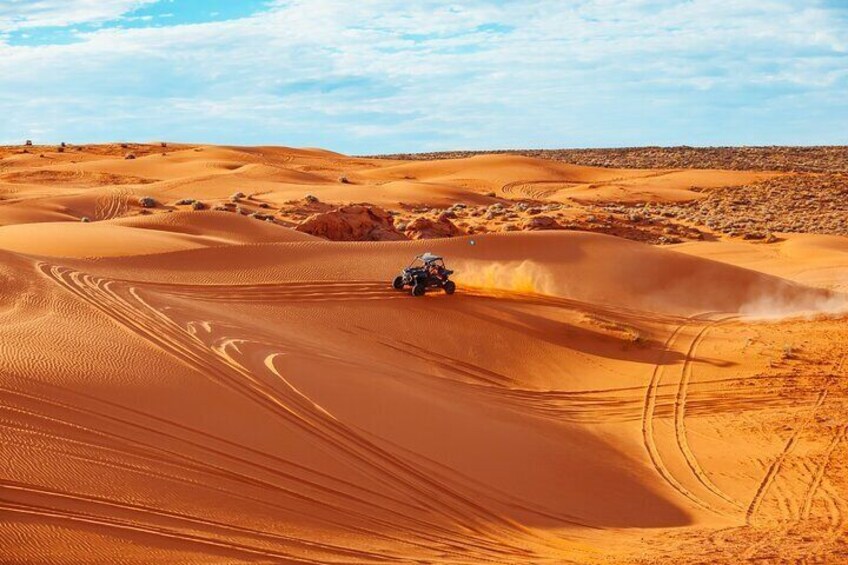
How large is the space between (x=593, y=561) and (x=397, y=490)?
2.21 meters

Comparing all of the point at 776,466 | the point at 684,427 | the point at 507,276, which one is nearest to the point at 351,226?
the point at 507,276

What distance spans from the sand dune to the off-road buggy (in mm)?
441

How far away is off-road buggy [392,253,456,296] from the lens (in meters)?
18.2

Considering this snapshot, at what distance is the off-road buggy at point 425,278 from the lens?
18250 mm

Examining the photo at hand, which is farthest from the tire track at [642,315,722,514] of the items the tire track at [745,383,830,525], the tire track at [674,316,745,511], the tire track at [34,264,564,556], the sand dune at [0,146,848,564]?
the tire track at [34,264,564,556]

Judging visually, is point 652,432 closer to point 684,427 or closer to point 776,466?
point 684,427

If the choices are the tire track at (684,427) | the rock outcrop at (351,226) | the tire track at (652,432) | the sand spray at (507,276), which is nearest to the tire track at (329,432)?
the tire track at (652,432)

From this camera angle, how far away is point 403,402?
12.4 m

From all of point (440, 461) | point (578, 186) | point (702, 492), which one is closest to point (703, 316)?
point (702, 492)

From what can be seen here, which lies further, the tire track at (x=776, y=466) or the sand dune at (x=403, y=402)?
the tire track at (x=776, y=466)

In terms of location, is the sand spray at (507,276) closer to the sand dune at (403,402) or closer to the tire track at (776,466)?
the sand dune at (403,402)

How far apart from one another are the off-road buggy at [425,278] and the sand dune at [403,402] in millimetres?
441

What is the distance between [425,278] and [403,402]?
6187 millimetres

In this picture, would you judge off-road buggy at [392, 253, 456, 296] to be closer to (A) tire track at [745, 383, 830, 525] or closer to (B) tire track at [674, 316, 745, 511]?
(B) tire track at [674, 316, 745, 511]
